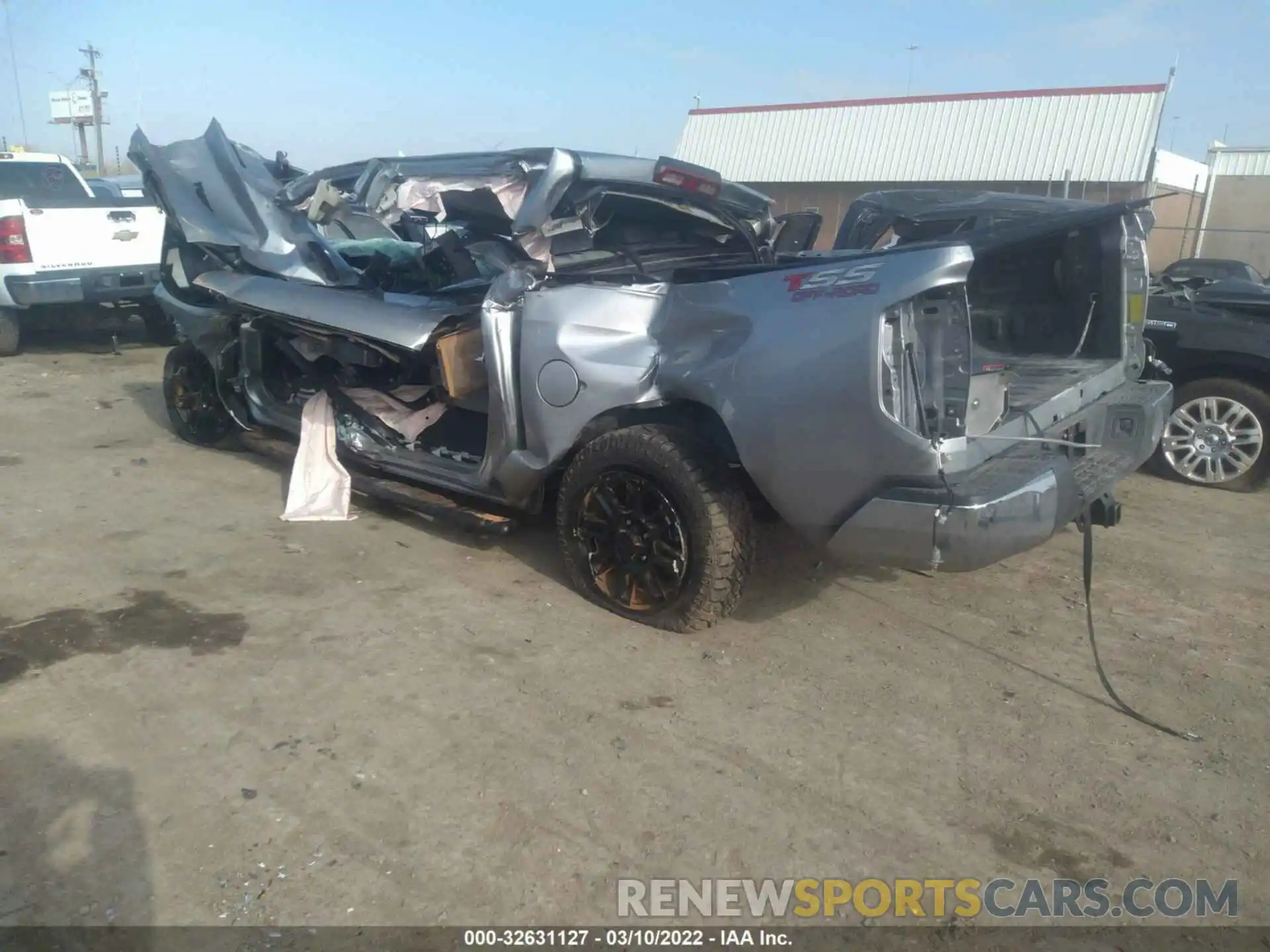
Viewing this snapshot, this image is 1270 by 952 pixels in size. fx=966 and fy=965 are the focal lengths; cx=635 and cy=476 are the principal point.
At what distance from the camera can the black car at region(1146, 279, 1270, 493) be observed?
19.4 ft

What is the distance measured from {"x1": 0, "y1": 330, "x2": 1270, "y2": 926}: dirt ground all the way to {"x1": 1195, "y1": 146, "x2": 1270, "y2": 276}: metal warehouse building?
2240 centimetres

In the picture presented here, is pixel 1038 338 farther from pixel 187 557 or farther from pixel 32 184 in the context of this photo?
pixel 32 184

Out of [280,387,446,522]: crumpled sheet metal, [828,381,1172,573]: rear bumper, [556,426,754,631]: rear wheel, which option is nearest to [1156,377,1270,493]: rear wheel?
[828,381,1172,573]: rear bumper

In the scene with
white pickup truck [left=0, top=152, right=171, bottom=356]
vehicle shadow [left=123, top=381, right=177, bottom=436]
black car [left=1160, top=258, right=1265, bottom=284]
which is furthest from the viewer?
black car [left=1160, top=258, right=1265, bottom=284]

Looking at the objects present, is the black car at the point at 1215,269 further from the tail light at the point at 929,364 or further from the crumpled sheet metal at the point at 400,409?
the tail light at the point at 929,364

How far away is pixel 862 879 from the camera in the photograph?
260 centimetres

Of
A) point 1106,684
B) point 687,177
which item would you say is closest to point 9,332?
point 687,177

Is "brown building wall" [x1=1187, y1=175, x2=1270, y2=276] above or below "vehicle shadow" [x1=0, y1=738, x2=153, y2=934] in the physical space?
above

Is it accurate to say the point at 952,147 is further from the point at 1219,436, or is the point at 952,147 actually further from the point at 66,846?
the point at 66,846

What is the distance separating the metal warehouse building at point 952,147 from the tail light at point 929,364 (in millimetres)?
19531

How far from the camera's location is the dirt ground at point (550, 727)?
262cm

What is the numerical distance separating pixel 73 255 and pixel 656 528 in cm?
796

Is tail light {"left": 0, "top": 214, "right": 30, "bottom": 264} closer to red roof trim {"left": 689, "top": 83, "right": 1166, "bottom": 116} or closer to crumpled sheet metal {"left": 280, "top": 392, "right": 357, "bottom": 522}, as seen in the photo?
crumpled sheet metal {"left": 280, "top": 392, "right": 357, "bottom": 522}

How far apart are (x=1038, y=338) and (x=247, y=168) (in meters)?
4.65
